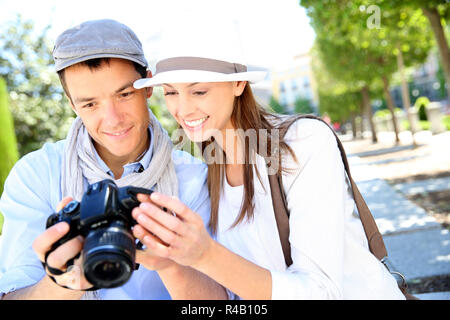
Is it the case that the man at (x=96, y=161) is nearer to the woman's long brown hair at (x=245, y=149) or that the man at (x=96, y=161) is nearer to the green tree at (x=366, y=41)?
the woman's long brown hair at (x=245, y=149)

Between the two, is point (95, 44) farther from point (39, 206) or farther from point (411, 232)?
point (411, 232)

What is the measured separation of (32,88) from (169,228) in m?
8.81

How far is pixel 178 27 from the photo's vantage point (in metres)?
1.95

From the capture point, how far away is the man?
6.22 ft

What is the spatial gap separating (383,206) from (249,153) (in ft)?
17.1

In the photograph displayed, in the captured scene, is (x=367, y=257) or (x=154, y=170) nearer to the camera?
(x=367, y=257)

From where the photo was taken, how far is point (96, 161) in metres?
2.12

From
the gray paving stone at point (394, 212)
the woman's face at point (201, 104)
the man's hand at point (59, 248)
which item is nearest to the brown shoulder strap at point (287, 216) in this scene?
the woman's face at point (201, 104)

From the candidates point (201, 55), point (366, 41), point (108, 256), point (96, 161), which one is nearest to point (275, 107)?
point (366, 41)

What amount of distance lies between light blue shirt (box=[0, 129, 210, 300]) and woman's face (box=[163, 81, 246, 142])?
37 centimetres

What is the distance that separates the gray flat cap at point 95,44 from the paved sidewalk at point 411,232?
2678mm

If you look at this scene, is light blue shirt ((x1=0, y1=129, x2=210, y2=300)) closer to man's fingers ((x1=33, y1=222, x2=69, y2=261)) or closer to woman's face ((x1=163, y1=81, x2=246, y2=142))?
woman's face ((x1=163, y1=81, x2=246, y2=142))
